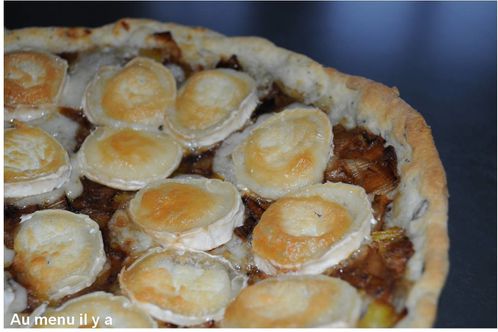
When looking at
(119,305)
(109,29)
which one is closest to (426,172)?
(119,305)

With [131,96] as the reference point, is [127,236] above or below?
below

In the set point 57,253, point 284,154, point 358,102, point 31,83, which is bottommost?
point 57,253

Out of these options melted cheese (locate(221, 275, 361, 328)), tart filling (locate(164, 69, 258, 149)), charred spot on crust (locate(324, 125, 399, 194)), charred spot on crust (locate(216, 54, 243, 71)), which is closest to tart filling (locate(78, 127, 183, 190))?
tart filling (locate(164, 69, 258, 149))

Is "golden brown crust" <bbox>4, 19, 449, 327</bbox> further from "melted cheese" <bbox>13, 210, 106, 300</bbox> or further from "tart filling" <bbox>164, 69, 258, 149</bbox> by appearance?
"melted cheese" <bbox>13, 210, 106, 300</bbox>

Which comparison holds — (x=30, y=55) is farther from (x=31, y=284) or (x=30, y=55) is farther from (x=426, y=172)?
(x=426, y=172)

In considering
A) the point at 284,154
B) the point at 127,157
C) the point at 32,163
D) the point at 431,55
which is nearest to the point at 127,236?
the point at 127,157

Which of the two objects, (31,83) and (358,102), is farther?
(31,83)

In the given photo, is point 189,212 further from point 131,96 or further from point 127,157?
point 131,96
